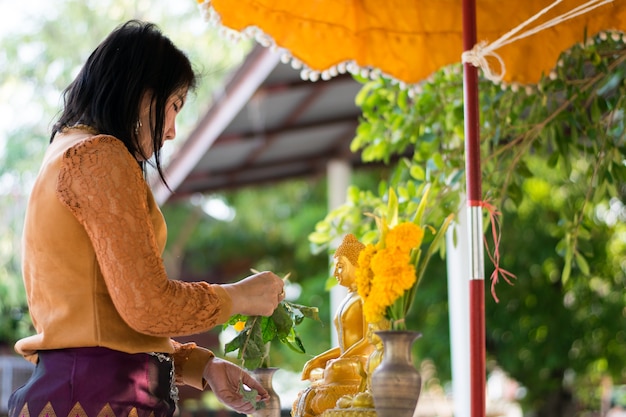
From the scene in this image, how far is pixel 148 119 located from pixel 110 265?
15.3 inches

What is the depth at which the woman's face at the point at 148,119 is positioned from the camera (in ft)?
6.73

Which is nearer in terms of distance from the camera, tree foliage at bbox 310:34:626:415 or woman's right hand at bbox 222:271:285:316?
woman's right hand at bbox 222:271:285:316

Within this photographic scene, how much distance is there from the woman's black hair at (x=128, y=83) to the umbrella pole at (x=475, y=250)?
0.87 meters

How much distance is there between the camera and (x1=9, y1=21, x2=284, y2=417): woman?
1.85m

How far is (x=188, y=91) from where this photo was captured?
2.16 m

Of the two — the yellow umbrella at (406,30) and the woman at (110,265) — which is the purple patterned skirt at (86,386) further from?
the yellow umbrella at (406,30)

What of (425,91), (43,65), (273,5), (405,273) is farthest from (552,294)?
(43,65)

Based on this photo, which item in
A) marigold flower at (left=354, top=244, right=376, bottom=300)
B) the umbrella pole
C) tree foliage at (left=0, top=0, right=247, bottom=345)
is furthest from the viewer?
tree foliage at (left=0, top=0, right=247, bottom=345)

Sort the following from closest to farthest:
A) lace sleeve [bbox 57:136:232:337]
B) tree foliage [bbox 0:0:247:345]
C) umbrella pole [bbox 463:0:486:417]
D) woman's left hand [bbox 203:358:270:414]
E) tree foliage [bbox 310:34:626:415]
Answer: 1. lace sleeve [bbox 57:136:232:337]
2. woman's left hand [bbox 203:358:270:414]
3. umbrella pole [bbox 463:0:486:417]
4. tree foliage [bbox 310:34:626:415]
5. tree foliage [bbox 0:0:247:345]

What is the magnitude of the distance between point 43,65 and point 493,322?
8498mm

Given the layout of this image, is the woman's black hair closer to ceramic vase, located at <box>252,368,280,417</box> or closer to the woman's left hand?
the woman's left hand

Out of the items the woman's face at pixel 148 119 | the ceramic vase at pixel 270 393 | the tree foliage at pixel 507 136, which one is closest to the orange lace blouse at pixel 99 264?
the woman's face at pixel 148 119

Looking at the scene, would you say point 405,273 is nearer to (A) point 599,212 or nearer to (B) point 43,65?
(A) point 599,212

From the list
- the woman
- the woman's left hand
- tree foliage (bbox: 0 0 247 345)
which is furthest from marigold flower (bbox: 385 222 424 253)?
tree foliage (bbox: 0 0 247 345)
